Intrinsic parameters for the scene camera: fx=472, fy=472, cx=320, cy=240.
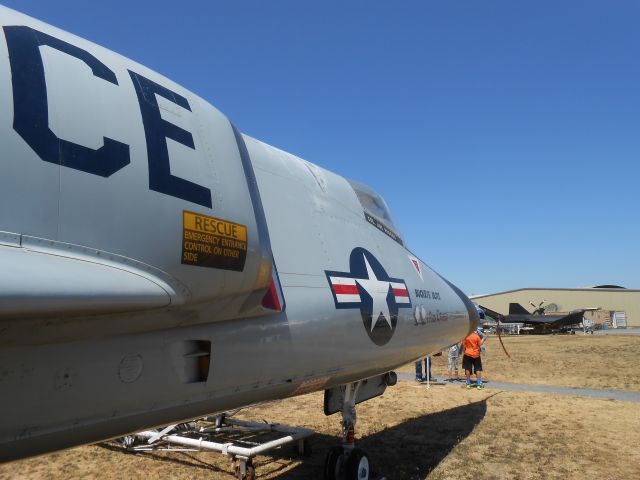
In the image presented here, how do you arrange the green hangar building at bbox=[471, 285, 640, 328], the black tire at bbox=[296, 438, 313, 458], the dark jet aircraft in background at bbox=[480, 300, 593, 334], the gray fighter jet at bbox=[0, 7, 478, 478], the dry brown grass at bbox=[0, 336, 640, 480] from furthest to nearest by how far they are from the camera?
the green hangar building at bbox=[471, 285, 640, 328], the dark jet aircraft in background at bbox=[480, 300, 593, 334], the black tire at bbox=[296, 438, 313, 458], the dry brown grass at bbox=[0, 336, 640, 480], the gray fighter jet at bbox=[0, 7, 478, 478]

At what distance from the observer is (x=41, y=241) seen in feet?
6.65

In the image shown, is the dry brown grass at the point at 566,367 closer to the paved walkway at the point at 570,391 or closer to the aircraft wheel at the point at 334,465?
the paved walkway at the point at 570,391

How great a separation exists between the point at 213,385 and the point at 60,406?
1.02 metres

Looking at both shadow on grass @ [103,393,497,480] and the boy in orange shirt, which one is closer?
shadow on grass @ [103,393,497,480]

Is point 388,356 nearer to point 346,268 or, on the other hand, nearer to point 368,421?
point 346,268

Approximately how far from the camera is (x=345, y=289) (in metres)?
4.62

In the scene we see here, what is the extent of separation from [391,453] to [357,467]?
1.87 metres

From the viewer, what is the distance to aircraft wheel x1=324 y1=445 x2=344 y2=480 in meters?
5.63

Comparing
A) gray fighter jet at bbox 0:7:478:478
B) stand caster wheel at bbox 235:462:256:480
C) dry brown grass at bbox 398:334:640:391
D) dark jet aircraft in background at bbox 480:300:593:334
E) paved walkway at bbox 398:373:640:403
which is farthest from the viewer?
dark jet aircraft in background at bbox 480:300:593:334

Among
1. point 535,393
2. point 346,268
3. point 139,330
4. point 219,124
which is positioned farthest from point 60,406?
point 535,393

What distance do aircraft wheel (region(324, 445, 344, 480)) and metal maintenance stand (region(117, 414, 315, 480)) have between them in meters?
0.75

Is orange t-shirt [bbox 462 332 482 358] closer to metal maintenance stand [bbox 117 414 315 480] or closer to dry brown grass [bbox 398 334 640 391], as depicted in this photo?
dry brown grass [bbox 398 334 640 391]

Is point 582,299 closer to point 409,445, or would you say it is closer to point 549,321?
point 549,321

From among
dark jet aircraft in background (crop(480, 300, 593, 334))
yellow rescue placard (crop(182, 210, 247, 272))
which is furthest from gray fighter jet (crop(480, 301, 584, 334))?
yellow rescue placard (crop(182, 210, 247, 272))
